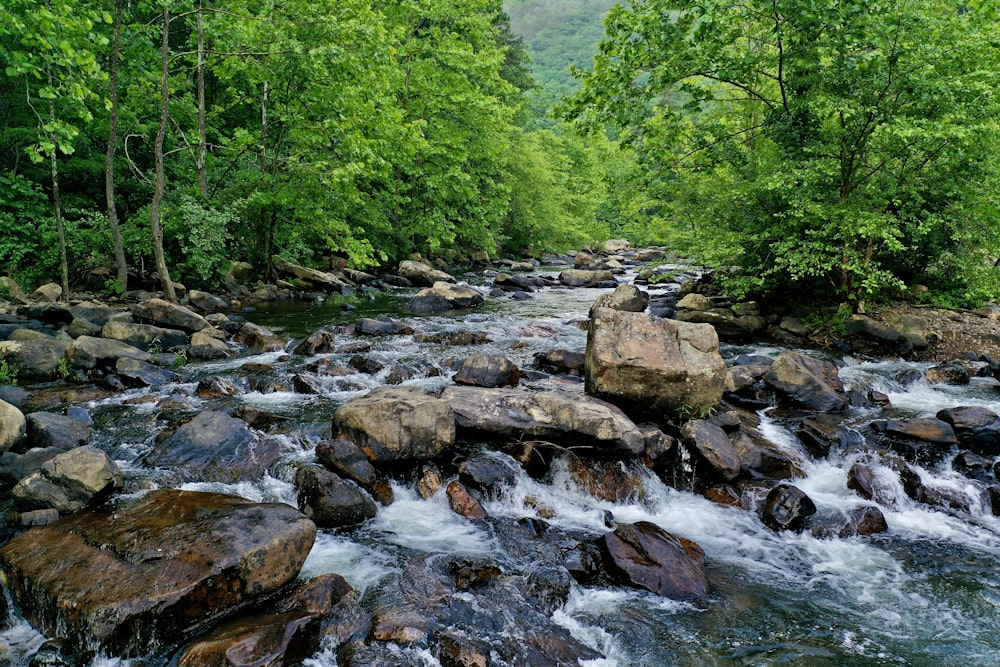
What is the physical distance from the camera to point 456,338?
40.0 feet

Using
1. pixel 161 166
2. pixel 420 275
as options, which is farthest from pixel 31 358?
pixel 420 275

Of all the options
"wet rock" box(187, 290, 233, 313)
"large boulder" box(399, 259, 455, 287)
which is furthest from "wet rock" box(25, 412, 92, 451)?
"large boulder" box(399, 259, 455, 287)

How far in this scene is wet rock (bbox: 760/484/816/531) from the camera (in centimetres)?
559

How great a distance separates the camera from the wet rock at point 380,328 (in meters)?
12.4

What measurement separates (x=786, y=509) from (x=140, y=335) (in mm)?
11005

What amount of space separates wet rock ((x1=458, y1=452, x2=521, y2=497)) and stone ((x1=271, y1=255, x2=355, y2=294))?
1338cm

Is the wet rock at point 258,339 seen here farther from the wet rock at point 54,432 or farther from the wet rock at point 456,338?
the wet rock at point 54,432

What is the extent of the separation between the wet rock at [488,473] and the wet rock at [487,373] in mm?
2522

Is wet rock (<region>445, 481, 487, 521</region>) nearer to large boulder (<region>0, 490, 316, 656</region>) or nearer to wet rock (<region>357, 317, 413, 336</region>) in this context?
large boulder (<region>0, 490, 316, 656</region>)

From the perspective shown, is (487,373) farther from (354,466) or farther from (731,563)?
(731,563)

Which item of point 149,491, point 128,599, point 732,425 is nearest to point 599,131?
point 732,425

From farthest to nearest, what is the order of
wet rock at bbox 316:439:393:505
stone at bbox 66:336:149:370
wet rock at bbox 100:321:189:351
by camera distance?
wet rock at bbox 100:321:189:351 → stone at bbox 66:336:149:370 → wet rock at bbox 316:439:393:505

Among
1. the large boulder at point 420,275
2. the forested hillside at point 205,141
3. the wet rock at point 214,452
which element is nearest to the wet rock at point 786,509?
the wet rock at point 214,452

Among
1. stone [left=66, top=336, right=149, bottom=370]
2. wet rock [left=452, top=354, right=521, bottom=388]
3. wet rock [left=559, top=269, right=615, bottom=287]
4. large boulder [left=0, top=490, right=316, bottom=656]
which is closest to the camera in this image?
large boulder [left=0, top=490, right=316, bottom=656]
